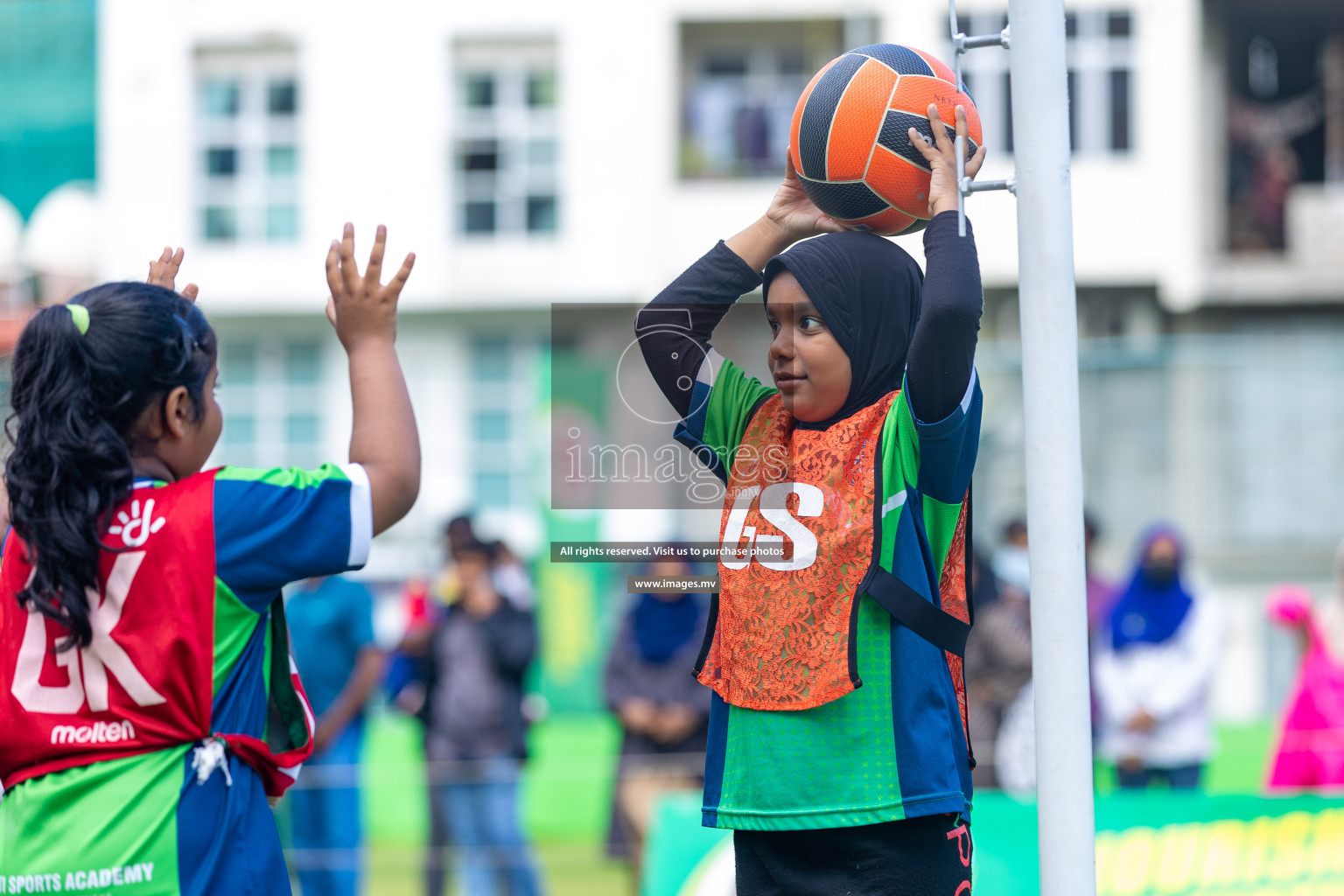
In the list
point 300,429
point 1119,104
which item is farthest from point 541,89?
point 1119,104

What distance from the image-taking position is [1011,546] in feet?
30.4

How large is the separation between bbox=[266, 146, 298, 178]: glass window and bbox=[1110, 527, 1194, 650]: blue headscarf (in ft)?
47.0

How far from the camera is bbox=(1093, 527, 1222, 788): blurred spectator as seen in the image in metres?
7.77

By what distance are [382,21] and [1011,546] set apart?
12898 mm

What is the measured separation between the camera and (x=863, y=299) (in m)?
2.37

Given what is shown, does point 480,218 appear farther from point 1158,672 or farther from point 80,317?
point 80,317

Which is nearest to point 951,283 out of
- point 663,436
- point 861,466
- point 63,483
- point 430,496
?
point 861,466

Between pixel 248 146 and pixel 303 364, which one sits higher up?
pixel 248 146

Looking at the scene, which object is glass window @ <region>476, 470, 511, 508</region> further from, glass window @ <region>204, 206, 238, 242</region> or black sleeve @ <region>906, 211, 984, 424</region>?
black sleeve @ <region>906, 211, 984, 424</region>

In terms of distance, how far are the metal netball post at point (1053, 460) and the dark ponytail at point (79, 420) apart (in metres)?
1.40

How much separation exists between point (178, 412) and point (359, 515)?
1.21ft

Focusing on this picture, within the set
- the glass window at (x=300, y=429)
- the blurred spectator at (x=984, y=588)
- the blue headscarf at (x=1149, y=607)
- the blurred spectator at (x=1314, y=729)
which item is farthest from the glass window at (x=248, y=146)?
the blurred spectator at (x=1314, y=729)

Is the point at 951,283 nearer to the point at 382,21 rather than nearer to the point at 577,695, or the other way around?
the point at 577,695

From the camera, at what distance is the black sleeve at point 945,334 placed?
2.17 meters
